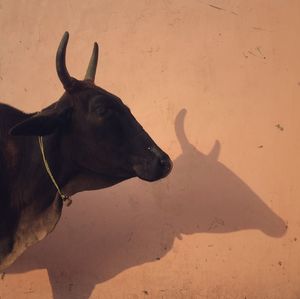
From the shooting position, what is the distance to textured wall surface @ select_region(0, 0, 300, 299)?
2588 mm

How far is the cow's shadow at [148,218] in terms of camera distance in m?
2.62

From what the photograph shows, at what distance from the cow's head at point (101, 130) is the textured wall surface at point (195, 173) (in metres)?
0.90

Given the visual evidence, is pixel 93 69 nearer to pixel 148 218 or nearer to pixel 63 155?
pixel 63 155

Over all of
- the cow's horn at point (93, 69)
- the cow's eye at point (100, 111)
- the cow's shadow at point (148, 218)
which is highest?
the cow's horn at point (93, 69)

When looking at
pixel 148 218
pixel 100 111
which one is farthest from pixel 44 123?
pixel 148 218

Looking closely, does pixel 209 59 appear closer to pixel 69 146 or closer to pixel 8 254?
pixel 69 146

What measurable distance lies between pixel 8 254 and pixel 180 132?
1.23 m

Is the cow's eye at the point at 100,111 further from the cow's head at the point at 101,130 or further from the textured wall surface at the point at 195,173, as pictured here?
the textured wall surface at the point at 195,173

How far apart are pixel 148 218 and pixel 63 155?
0.94 metres

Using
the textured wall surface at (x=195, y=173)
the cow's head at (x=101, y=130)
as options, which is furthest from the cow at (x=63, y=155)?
the textured wall surface at (x=195, y=173)

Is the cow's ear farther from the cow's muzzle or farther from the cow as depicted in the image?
the cow's muzzle

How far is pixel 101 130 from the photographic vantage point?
68.7 inches

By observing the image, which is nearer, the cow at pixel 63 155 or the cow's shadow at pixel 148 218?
the cow at pixel 63 155

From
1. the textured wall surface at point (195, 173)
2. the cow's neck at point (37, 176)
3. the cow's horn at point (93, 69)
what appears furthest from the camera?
the textured wall surface at point (195, 173)
